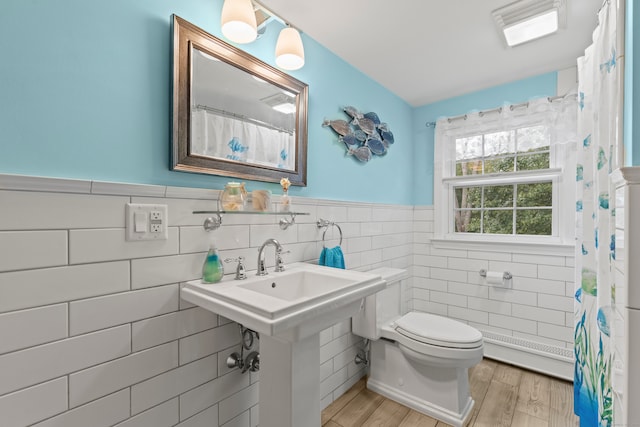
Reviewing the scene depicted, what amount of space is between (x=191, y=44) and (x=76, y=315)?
1083 millimetres

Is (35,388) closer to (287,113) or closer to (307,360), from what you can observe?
(307,360)

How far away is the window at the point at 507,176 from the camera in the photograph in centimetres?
215

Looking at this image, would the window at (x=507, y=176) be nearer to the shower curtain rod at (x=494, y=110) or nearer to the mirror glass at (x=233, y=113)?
the shower curtain rod at (x=494, y=110)

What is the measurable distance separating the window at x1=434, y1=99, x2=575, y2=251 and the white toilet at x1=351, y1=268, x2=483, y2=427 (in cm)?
98

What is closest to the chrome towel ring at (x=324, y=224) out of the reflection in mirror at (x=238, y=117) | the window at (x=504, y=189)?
the reflection in mirror at (x=238, y=117)

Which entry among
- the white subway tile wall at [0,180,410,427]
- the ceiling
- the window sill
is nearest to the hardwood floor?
the white subway tile wall at [0,180,410,427]

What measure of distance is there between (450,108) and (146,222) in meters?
2.60

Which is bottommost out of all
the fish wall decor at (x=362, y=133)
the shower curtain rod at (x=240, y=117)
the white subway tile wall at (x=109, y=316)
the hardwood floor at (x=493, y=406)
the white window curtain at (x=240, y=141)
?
the hardwood floor at (x=493, y=406)

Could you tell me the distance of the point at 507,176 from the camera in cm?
238

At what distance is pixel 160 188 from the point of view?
1096 millimetres

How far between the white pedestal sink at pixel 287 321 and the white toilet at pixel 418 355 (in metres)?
0.70

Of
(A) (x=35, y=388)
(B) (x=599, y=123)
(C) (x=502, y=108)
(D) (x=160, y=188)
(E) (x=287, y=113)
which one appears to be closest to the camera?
(A) (x=35, y=388)

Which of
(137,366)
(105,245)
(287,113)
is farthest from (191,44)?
(137,366)

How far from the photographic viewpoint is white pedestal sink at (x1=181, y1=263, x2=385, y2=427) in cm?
91
